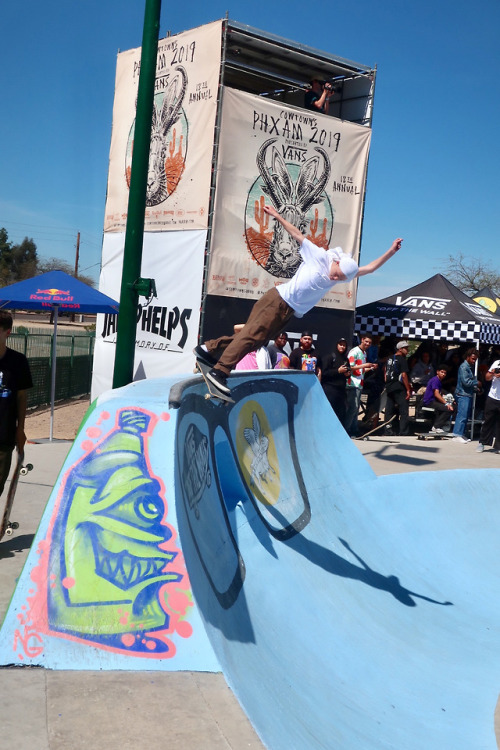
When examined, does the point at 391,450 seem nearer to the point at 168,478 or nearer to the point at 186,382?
the point at 186,382

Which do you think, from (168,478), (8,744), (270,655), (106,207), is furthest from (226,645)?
(106,207)

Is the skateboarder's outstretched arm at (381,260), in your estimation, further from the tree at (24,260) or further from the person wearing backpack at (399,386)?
the tree at (24,260)

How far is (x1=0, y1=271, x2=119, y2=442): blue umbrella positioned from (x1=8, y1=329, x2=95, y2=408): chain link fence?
673 cm

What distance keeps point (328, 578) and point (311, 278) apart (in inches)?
89.7

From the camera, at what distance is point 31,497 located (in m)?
6.39

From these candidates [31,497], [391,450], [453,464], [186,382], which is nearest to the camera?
[186,382]

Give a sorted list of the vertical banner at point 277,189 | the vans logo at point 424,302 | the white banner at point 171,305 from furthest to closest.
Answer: the vans logo at point 424,302 → the white banner at point 171,305 → the vertical banner at point 277,189

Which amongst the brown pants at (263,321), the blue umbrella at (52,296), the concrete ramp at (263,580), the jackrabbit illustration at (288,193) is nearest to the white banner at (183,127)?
the jackrabbit illustration at (288,193)

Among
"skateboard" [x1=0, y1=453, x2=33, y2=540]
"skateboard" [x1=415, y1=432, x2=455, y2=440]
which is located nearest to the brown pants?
"skateboard" [x1=0, y1=453, x2=33, y2=540]

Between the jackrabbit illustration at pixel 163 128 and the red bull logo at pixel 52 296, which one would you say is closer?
the red bull logo at pixel 52 296

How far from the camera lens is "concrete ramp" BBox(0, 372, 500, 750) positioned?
317cm

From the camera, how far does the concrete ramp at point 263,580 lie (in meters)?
3.17

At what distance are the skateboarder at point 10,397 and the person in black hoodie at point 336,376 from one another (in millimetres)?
6896

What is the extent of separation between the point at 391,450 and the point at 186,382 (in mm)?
7286
